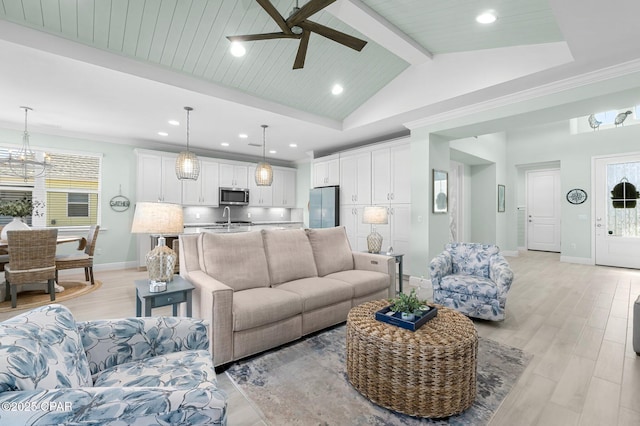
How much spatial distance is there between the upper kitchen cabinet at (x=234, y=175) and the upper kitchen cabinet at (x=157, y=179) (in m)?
1.03

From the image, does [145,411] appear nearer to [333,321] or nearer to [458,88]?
[333,321]

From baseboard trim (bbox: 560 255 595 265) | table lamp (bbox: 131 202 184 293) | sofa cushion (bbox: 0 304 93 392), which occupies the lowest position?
baseboard trim (bbox: 560 255 595 265)

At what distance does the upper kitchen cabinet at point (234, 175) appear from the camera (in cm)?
713

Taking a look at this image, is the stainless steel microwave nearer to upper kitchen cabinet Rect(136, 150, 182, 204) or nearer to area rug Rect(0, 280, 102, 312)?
upper kitchen cabinet Rect(136, 150, 182, 204)

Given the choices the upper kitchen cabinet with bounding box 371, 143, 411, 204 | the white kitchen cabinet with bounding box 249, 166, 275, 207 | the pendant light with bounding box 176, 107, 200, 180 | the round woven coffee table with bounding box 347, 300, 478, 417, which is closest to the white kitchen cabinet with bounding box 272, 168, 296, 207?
the white kitchen cabinet with bounding box 249, 166, 275, 207

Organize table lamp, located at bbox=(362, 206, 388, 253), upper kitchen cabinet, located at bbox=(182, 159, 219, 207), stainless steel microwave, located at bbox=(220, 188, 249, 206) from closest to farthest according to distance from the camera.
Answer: table lamp, located at bbox=(362, 206, 388, 253), upper kitchen cabinet, located at bbox=(182, 159, 219, 207), stainless steel microwave, located at bbox=(220, 188, 249, 206)

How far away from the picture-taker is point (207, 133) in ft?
18.3

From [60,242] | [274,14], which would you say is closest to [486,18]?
[274,14]

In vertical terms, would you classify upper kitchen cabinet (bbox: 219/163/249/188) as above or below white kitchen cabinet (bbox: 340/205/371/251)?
above

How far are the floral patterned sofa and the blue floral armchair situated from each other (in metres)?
2.71

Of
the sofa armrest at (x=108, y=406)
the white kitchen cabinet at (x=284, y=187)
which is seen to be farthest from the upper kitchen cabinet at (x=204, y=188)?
the sofa armrest at (x=108, y=406)

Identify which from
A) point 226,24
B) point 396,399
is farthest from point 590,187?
point 226,24

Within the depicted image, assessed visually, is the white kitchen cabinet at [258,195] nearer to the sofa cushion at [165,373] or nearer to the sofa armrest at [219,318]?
the sofa armrest at [219,318]

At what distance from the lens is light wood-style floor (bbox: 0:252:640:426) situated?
1.79 metres
